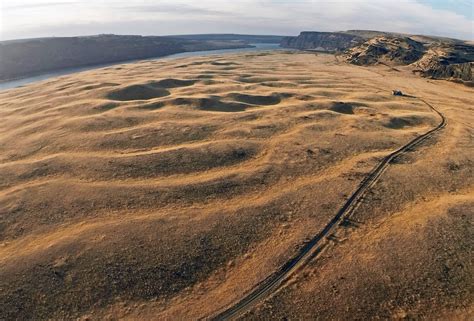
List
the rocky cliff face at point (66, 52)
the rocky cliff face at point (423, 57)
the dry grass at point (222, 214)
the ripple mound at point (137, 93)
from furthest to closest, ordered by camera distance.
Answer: the rocky cliff face at point (66, 52), the rocky cliff face at point (423, 57), the ripple mound at point (137, 93), the dry grass at point (222, 214)

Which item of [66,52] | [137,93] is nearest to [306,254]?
[137,93]

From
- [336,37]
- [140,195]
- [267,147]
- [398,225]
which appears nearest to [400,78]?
[267,147]

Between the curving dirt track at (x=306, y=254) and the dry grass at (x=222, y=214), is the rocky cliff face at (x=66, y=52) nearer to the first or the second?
the dry grass at (x=222, y=214)

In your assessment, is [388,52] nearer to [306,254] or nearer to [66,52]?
[306,254]

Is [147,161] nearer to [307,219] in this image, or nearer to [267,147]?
[267,147]

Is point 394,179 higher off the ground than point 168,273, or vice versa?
point 394,179

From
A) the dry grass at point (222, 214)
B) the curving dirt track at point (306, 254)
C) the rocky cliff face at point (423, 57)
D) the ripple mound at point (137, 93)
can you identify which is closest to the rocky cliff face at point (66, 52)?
the ripple mound at point (137, 93)
